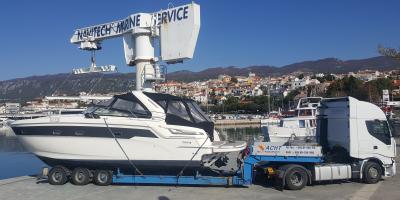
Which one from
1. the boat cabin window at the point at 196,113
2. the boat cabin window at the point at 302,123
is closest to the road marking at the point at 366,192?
the boat cabin window at the point at 196,113

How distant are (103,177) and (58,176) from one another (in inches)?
51.8

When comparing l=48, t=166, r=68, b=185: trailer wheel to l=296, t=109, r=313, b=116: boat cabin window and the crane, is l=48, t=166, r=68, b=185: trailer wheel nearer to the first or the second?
the crane

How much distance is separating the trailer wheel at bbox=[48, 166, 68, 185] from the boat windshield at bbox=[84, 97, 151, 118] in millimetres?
1770

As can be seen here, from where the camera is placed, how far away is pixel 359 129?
12430mm

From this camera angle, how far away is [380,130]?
12.7 metres

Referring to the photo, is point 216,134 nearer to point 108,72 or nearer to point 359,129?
point 359,129

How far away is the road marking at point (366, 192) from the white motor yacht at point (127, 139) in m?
3.21

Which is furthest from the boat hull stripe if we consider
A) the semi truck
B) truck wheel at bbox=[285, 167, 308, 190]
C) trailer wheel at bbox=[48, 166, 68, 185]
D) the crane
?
the crane

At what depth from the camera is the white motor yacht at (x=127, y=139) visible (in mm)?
11891

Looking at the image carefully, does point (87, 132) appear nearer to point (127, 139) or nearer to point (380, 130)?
point (127, 139)

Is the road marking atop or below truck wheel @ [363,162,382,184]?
below

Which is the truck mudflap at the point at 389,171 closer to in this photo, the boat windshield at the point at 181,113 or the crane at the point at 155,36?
the boat windshield at the point at 181,113

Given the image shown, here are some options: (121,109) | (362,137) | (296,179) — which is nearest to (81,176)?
(121,109)

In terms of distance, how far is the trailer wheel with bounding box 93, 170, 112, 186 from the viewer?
12086 millimetres
